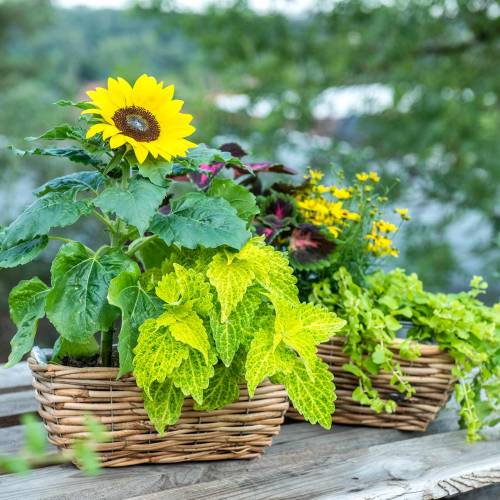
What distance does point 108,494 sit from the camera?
1.04 metres

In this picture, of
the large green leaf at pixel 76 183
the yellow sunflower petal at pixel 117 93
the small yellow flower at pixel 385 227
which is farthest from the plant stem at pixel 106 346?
the small yellow flower at pixel 385 227

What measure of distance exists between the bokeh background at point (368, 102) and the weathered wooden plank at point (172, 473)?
350cm

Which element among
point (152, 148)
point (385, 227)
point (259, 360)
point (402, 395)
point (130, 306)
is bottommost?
point (402, 395)

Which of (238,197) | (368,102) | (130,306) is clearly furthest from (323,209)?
(368,102)

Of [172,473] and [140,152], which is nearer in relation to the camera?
[140,152]

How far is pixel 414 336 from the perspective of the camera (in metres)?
1.39

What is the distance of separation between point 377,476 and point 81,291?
546mm

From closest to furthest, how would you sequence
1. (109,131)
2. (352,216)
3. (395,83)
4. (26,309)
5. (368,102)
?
(109,131), (26,309), (352,216), (395,83), (368,102)

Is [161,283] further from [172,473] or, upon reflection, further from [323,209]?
[323,209]

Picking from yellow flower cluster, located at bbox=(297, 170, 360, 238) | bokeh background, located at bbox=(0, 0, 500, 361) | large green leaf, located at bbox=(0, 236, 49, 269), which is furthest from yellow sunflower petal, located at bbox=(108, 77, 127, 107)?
bokeh background, located at bbox=(0, 0, 500, 361)

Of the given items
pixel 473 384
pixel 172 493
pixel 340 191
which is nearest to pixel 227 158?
pixel 340 191

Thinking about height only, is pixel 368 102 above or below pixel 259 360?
above

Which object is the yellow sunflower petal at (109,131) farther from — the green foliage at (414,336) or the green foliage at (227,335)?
the green foliage at (414,336)

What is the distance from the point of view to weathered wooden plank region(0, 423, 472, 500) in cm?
105
